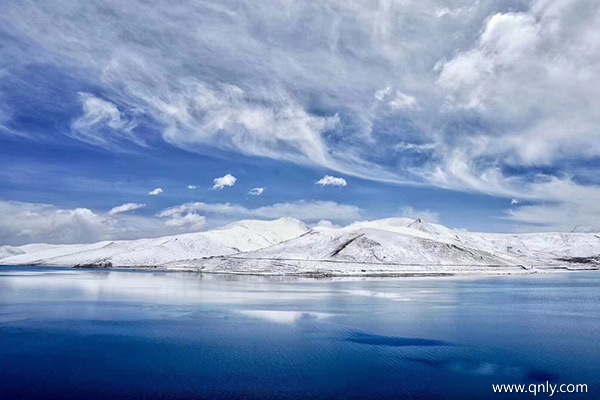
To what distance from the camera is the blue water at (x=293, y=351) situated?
1025 inches

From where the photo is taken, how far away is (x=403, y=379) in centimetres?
2786

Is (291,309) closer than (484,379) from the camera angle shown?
No

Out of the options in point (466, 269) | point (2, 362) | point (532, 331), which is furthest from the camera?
point (466, 269)

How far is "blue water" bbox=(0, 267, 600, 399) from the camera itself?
26.0 metres

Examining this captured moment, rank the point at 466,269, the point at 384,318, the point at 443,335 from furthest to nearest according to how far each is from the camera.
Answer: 1. the point at 466,269
2. the point at 384,318
3. the point at 443,335

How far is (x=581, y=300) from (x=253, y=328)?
5907 centimetres

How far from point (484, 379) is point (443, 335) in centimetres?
1353

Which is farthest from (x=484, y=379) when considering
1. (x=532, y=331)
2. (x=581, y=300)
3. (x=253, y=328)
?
(x=581, y=300)

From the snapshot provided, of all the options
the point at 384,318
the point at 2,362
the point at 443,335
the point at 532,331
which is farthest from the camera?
the point at 384,318

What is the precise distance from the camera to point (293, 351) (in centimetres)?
3497

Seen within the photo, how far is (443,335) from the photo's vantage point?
135ft

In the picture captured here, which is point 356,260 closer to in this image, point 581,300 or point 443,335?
point 581,300

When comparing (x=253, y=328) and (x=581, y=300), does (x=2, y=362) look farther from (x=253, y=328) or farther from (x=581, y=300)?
(x=581, y=300)

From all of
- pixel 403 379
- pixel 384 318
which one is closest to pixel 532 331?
pixel 384 318
